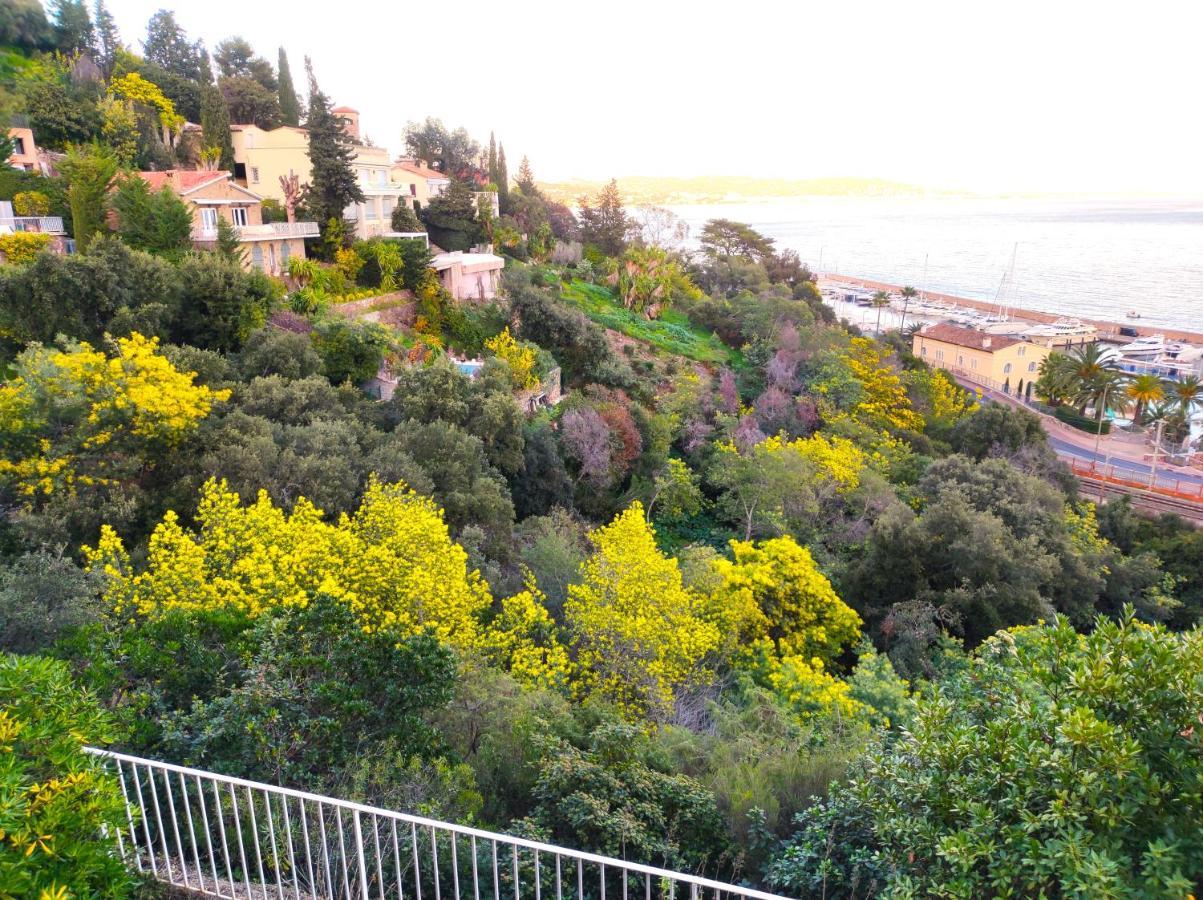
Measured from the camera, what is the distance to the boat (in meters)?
65.2

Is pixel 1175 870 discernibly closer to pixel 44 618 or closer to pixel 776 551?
pixel 44 618

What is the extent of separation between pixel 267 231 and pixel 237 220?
77.0 inches

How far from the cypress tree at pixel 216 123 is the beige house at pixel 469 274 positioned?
11560 mm

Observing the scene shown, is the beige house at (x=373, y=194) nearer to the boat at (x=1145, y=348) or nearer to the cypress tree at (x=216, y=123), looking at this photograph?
the cypress tree at (x=216, y=123)

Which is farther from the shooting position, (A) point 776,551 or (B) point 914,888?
(A) point 776,551

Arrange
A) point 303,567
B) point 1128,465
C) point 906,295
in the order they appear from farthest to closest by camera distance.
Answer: point 906,295 < point 1128,465 < point 303,567

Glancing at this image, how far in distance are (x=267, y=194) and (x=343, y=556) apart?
28659 millimetres

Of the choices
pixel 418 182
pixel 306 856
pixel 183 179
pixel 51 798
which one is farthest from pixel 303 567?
pixel 418 182

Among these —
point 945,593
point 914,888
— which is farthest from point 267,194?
point 914,888

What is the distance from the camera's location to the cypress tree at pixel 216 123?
3438cm

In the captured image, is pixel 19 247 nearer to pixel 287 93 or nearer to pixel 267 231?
pixel 267 231

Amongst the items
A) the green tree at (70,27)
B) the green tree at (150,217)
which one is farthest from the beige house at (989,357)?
the green tree at (70,27)

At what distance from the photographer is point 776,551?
16516 mm

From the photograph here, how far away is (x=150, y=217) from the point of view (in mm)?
23562
